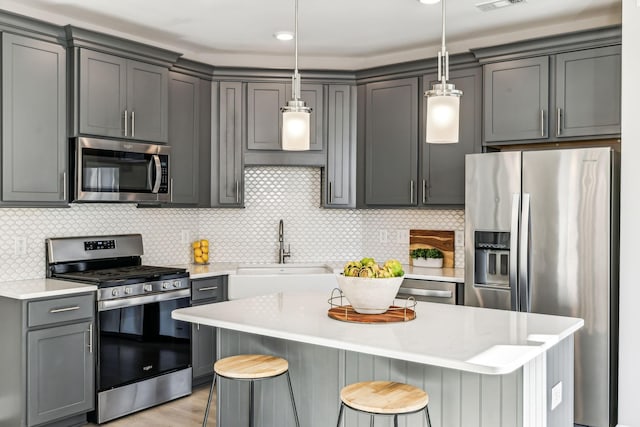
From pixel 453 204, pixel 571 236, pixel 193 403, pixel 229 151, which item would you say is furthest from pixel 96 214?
pixel 571 236

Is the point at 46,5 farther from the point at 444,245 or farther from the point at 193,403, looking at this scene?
the point at 444,245

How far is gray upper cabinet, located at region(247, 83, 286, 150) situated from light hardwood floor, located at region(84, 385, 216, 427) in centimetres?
209

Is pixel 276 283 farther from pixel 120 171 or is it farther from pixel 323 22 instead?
pixel 323 22

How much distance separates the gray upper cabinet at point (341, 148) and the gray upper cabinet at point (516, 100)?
119 centimetres

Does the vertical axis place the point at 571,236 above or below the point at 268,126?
below

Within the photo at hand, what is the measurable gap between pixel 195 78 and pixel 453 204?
2299mm

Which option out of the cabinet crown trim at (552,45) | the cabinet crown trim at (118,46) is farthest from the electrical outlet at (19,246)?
the cabinet crown trim at (552,45)

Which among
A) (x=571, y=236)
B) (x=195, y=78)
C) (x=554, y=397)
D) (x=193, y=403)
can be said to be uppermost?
(x=195, y=78)

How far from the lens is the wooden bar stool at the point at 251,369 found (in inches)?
99.2

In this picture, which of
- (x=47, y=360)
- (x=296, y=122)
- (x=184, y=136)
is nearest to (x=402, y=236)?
(x=184, y=136)

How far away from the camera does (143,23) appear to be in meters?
4.30

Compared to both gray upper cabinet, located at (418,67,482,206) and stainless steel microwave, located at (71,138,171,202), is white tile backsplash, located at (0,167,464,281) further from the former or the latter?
stainless steel microwave, located at (71,138,171,202)

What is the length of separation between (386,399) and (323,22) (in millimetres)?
2922

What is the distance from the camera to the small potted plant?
4.81 metres
